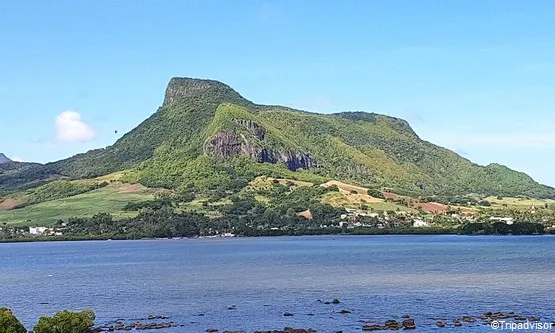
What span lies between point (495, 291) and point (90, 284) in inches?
2843

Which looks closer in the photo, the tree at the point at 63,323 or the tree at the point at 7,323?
the tree at the point at 7,323

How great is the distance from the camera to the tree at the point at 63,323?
65.9 metres

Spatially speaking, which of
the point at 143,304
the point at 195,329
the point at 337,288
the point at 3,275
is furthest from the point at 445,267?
the point at 3,275

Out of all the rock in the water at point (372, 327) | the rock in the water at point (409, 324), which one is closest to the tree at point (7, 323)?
the rock in the water at point (372, 327)

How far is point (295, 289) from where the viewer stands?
11350cm

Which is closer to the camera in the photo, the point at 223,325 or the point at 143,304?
the point at 223,325

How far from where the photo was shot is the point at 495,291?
104688mm

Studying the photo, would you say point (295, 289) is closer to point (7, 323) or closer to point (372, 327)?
point (372, 327)

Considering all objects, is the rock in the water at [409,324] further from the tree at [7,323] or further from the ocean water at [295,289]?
the tree at [7,323]

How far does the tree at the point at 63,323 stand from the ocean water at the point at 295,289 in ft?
35.1

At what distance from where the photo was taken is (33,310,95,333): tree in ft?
216

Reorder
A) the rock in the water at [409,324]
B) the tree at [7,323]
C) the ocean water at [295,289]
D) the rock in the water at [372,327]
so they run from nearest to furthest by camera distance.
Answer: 1. the tree at [7,323]
2. the rock in the water at [372,327]
3. the rock in the water at [409,324]
4. the ocean water at [295,289]

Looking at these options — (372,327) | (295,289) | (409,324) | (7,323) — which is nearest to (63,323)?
(7,323)

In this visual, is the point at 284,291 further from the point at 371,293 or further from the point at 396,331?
the point at 396,331
